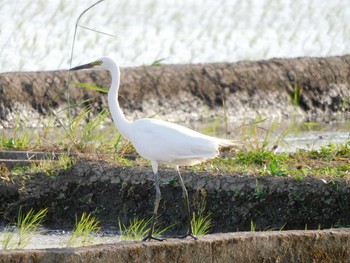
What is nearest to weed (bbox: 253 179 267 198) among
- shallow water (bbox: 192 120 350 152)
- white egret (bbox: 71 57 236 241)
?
white egret (bbox: 71 57 236 241)

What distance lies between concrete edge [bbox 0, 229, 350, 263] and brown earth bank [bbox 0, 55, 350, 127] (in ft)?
20.7

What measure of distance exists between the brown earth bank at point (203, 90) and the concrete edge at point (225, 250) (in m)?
6.30

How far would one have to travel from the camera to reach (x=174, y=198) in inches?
312

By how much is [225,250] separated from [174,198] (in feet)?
6.04

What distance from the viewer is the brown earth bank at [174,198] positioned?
24.5 ft

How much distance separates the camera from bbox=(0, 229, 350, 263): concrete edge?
559cm

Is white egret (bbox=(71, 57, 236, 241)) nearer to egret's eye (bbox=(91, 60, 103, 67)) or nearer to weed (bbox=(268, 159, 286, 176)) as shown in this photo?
egret's eye (bbox=(91, 60, 103, 67))

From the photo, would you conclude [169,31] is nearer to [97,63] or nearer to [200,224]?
[97,63]

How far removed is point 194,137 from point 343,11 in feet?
43.3

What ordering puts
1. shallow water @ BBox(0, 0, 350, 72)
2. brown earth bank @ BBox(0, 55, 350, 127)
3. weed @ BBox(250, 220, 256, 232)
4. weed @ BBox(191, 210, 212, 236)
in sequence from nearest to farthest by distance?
weed @ BBox(250, 220, 256, 232), weed @ BBox(191, 210, 212, 236), brown earth bank @ BBox(0, 55, 350, 127), shallow water @ BBox(0, 0, 350, 72)

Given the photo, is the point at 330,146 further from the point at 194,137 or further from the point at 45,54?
the point at 45,54

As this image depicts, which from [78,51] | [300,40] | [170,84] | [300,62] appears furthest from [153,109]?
[300,40]

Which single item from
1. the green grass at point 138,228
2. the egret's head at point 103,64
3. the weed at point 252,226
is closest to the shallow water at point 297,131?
the green grass at point 138,228

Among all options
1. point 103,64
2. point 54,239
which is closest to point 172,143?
point 103,64
